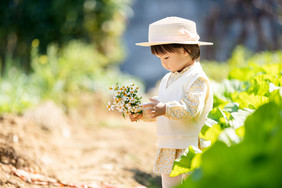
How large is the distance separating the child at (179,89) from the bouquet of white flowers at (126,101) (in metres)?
0.05

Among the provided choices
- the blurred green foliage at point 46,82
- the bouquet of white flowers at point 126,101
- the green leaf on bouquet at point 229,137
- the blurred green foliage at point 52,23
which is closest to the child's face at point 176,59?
the bouquet of white flowers at point 126,101

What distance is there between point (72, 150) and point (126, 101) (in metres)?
2.30

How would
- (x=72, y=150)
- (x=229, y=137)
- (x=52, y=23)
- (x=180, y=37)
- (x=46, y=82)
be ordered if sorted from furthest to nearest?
(x=52, y=23)
(x=46, y=82)
(x=72, y=150)
(x=180, y=37)
(x=229, y=137)

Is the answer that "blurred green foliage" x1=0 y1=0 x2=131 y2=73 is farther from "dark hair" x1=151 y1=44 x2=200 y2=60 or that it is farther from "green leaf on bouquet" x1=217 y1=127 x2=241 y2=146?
"green leaf on bouquet" x1=217 y1=127 x2=241 y2=146

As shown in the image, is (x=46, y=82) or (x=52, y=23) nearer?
(x=46, y=82)

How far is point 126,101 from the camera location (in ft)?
5.46

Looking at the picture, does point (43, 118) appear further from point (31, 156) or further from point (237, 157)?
point (237, 157)

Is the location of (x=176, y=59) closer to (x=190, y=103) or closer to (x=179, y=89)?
(x=179, y=89)

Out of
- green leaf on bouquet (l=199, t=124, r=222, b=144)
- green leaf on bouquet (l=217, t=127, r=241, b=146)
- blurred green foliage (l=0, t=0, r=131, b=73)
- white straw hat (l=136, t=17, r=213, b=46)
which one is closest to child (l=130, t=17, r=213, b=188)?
white straw hat (l=136, t=17, r=213, b=46)

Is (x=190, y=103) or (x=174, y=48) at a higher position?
(x=174, y=48)

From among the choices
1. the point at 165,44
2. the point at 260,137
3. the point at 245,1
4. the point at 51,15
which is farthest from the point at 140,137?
the point at 245,1

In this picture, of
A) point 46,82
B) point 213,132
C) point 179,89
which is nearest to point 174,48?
point 179,89

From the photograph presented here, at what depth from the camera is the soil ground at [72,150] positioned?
8.47 ft

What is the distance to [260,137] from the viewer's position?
2.81 feet
